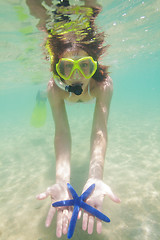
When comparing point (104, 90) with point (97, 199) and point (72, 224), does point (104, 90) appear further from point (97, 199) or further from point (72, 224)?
point (72, 224)

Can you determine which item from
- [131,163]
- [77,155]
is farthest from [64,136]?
[77,155]

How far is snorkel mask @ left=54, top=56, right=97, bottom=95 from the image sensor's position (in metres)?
3.57

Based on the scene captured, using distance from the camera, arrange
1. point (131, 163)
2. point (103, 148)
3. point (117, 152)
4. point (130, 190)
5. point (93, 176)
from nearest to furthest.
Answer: point (93, 176), point (103, 148), point (130, 190), point (131, 163), point (117, 152)

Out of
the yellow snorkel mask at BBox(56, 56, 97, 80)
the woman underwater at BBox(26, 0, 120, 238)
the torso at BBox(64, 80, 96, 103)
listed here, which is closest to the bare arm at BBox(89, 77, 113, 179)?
the woman underwater at BBox(26, 0, 120, 238)

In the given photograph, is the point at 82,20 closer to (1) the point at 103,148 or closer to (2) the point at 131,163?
(1) the point at 103,148

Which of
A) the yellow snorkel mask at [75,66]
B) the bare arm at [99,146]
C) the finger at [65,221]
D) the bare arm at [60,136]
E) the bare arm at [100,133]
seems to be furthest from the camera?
the yellow snorkel mask at [75,66]

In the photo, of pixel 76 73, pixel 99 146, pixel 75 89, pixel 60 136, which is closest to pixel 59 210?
pixel 99 146

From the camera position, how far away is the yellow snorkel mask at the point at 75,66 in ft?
11.7

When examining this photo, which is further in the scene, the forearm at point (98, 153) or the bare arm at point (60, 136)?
the bare arm at point (60, 136)

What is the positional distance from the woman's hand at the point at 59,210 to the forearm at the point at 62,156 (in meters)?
0.30

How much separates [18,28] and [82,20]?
5003mm

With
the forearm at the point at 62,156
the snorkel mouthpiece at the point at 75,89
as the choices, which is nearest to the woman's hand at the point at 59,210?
the forearm at the point at 62,156

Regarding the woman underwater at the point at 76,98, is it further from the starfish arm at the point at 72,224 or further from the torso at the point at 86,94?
the starfish arm at the point at 72,224

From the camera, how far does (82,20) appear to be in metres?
6.38
